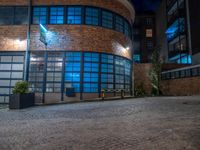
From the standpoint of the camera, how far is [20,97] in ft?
35.0

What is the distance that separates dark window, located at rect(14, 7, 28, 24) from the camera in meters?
15.7

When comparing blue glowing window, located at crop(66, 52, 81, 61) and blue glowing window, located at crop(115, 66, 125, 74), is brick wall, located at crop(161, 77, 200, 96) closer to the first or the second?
blue glowing window, located at crop(115, 66, 125, 74)

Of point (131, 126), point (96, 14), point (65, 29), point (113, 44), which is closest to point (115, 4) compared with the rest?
point (96, 14)

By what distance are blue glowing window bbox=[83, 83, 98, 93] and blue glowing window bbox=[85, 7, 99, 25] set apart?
5.68 meters

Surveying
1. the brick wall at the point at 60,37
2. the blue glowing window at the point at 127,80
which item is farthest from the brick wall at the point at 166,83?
the brick wall at the point at 60,37

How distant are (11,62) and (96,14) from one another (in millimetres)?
8996

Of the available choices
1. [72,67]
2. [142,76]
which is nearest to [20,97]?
[72,67]

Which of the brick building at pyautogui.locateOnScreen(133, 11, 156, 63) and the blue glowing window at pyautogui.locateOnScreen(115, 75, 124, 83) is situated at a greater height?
the brick building at pyautogui.locateOnScreen(133, 11, 156, 63)

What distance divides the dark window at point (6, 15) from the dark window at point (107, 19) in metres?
8.55

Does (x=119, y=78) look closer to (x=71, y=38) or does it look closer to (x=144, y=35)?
(x=71, y=38)

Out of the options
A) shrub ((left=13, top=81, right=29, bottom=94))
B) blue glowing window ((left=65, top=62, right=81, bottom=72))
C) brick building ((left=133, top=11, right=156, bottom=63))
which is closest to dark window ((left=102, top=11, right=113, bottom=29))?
blue glowing window ((left=65, top=62, right=81, bottom=72))

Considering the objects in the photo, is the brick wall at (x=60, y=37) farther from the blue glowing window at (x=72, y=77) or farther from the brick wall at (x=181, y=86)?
the brick wall at (x=181, y=86)

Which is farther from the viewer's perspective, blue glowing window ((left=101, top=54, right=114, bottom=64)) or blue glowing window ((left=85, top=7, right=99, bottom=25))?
blue glowing window ((left=101, top=54, right=114, bottom=64))

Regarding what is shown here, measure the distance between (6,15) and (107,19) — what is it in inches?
376
